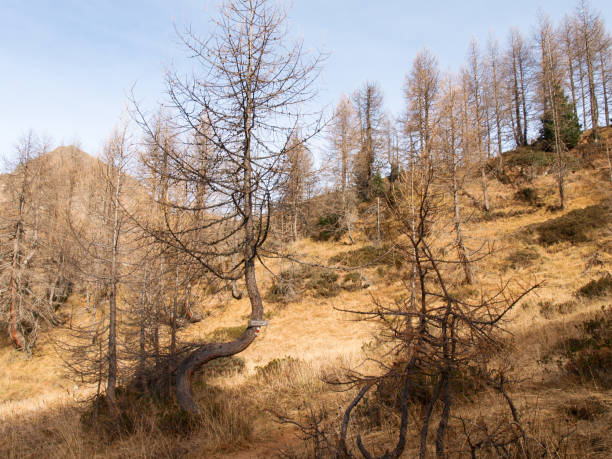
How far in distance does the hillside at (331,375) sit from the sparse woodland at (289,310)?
0.18ft

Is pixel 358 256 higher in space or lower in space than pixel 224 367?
higher

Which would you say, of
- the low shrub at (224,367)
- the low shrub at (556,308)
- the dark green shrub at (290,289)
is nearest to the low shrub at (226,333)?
the dark green shrub at (290,289)

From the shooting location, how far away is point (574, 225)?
1811 centimetres

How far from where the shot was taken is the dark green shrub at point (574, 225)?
17.5 metres

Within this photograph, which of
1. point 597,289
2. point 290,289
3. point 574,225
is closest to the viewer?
point 597,289

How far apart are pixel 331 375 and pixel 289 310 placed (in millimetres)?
11508

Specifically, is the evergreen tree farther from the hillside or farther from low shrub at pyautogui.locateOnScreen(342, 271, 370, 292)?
low shrub at pyautogui.locateOnScreen(342, 271, 370, 292)

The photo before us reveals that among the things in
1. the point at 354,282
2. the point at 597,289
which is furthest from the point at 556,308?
the point at 354,282

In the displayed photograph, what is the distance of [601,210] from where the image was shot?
1861 centimetres

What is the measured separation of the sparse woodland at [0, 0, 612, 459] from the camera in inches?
128

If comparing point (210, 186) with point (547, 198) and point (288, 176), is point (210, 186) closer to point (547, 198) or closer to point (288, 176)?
point (288, 176)

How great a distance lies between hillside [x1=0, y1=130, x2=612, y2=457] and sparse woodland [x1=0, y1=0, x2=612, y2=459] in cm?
5

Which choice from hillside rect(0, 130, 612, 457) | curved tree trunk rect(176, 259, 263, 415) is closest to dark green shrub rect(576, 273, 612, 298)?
hillside rect(0, 130, 612, 457)

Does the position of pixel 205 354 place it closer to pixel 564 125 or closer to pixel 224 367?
pixel 224 367
